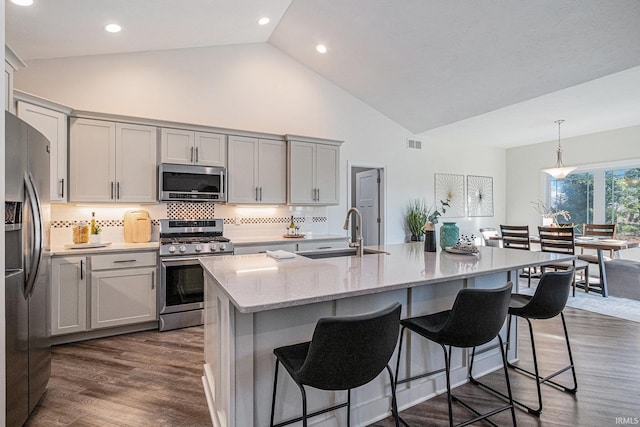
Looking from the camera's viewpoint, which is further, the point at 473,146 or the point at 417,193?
the point at 473,146

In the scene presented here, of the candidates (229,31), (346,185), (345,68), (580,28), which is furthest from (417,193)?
(229,31)

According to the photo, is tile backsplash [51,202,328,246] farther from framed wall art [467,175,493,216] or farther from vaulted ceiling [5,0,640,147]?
framed wall art [467,175,493,216]

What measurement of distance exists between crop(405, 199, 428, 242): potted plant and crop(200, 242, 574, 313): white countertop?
3017mm

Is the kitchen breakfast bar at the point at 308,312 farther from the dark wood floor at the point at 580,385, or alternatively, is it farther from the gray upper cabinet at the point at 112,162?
the gray upper cabinet at the point at 112,162

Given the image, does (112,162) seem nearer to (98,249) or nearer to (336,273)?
(98,249)

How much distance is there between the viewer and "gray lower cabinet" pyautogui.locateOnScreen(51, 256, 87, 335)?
9.81 ft

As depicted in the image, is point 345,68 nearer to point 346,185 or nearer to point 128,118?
point 346,185

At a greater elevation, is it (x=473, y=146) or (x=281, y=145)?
(x=473, y=146)

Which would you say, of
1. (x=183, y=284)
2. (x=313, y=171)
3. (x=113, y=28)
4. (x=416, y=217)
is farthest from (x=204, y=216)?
(x=416, y=217)

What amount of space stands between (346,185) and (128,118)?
3147mm

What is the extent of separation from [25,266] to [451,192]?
21.2 ft

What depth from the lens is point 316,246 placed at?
173 inches

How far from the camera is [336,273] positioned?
1.91 m

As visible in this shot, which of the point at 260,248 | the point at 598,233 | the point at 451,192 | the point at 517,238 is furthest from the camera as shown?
the point at 451,192
